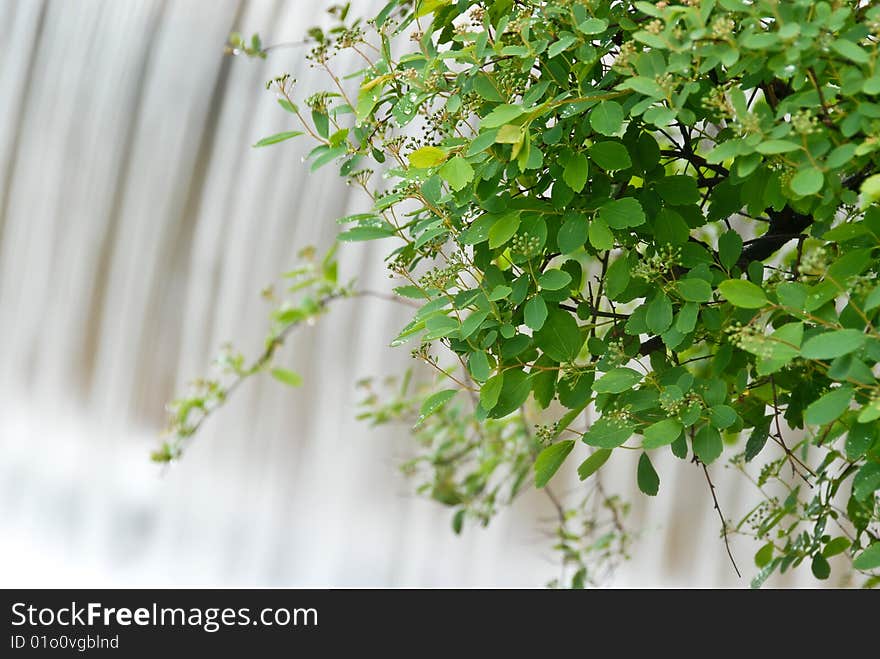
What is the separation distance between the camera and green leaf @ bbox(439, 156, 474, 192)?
754mm

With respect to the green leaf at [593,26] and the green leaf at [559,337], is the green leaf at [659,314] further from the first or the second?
the green leaf at [593,26]

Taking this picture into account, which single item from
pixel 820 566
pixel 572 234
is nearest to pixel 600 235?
pixel 572 234

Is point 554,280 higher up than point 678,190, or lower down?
lower down

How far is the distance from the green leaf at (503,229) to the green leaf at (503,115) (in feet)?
0.27

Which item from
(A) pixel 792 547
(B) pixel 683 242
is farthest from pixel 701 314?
(A) pixel 792 547

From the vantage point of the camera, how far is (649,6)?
0.67 meters

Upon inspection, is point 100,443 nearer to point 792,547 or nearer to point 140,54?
point 140,54

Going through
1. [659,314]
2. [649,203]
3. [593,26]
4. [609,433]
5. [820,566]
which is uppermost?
[593,26]

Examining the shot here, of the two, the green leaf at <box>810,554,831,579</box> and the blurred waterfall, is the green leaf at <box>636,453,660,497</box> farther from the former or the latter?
the blurred waterfall

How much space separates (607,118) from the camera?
2.46 ft

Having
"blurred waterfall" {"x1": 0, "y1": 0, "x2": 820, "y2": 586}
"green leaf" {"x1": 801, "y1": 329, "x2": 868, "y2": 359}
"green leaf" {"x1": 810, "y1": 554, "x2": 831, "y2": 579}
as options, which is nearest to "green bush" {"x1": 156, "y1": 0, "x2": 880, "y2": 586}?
"green leaf" {"x1": 801, "y1": 329, "x2": 868, "y2": 359}

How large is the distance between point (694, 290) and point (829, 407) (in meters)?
0.17

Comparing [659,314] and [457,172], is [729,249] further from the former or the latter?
[457,172]

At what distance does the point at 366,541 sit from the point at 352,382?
19.9 inches
